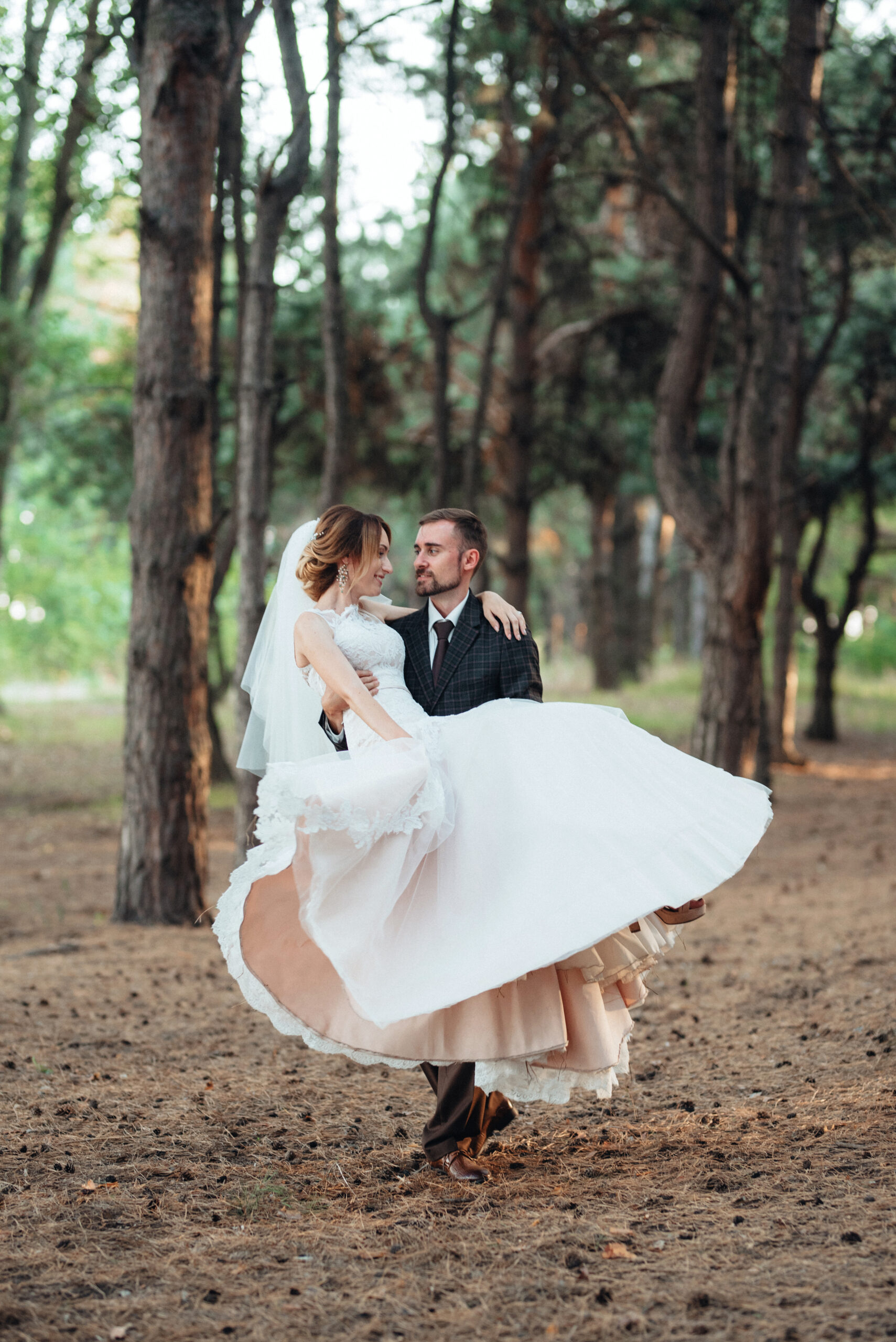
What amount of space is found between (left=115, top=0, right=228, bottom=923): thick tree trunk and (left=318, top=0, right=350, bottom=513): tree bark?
10.2 feet

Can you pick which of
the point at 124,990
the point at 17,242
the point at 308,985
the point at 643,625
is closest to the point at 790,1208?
the point at 308,985

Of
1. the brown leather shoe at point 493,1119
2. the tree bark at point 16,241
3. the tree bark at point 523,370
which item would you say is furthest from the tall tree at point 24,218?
the brown leather shoe at point 493,1119

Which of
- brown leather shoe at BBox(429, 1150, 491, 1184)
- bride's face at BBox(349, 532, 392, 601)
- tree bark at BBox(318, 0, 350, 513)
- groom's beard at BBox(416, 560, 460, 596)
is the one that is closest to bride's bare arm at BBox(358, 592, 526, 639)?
groom's beard at BBox(416, 560, 460, 596)

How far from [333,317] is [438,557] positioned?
7776 mm

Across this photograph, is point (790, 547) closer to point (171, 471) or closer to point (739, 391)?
point (739, 391)

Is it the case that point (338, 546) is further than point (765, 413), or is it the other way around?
point (765, 413)

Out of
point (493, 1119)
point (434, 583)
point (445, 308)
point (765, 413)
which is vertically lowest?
point (493, 1119)

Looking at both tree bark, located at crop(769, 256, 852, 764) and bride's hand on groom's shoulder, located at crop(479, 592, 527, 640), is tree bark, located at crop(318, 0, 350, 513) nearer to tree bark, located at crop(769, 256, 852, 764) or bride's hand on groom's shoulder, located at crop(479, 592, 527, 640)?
tree bark, located at crop(769, 256, 852, 764)

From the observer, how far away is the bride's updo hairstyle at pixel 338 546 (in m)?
4.38

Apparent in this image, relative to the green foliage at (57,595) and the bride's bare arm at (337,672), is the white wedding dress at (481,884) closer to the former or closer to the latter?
the bride's bare arm at (337,672)

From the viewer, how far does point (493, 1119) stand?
439 centimetres

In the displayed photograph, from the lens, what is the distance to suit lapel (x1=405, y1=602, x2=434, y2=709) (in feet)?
14.6

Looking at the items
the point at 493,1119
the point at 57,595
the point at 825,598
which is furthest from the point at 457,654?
the point at 57,595

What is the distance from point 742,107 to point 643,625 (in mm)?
14555
